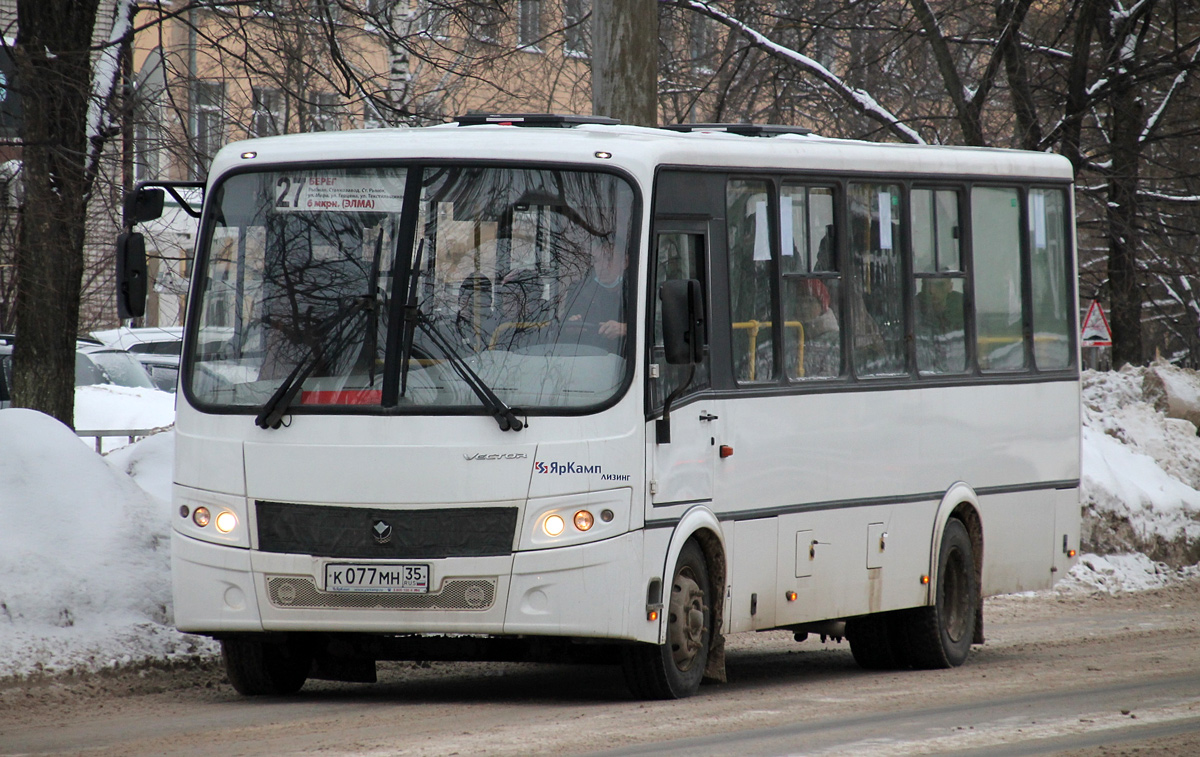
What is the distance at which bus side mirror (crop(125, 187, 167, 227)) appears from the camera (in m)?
9.62

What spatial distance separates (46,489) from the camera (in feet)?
36.7

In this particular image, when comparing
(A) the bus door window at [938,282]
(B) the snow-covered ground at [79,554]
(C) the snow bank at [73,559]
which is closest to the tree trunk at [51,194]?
(B) the snow-covered ground at [79,554]

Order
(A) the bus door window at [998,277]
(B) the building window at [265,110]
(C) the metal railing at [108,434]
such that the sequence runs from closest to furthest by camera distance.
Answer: (A) the bus door window at [998,277] → (B) the building window at [265,110] → (C) the metal railing at [108,434]

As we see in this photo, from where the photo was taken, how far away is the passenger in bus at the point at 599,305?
8.96 metres

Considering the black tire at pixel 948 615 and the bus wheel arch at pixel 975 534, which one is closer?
the black tire at pixel 948 615

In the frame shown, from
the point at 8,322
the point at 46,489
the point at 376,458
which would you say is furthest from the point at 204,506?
the point at 8,322

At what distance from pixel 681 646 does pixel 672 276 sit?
1.77 m

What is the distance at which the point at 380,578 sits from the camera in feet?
28.7

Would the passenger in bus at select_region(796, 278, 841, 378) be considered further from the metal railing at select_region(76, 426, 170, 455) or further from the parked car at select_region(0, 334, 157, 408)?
the parked car at select_region(0, 334, 157, 408)

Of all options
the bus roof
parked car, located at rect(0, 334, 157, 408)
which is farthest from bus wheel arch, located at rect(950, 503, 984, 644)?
parked car, located at rect(0, 334, 157, 408)

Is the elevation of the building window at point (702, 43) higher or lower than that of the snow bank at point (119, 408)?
higher

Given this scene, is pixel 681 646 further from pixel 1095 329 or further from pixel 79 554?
pixel 1095 329

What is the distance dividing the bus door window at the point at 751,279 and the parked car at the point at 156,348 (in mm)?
21884

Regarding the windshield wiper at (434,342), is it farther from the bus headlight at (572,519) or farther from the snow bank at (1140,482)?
the snow bank at (1140,482)
